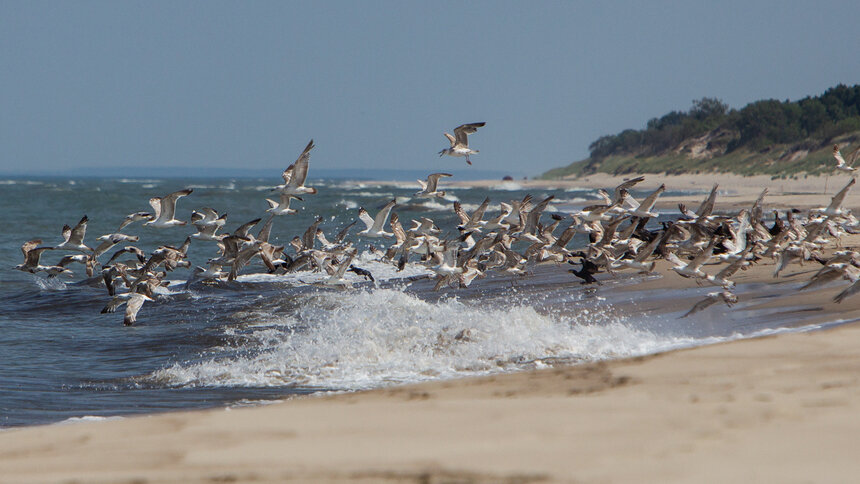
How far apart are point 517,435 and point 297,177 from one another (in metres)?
10.4

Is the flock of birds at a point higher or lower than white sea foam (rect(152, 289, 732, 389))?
higher

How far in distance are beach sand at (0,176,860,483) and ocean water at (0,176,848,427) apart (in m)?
4.07

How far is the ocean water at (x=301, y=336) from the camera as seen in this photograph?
33.8 feet

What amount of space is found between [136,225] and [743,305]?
29.3m

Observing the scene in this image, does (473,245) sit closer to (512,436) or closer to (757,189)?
(512,436)

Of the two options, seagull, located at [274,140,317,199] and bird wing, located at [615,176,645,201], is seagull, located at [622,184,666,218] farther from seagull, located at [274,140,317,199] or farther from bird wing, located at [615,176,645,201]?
seagull, located at [274,140,317,199]

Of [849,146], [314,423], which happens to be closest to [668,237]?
[314,423]

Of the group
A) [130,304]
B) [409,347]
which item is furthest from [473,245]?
[409,347]

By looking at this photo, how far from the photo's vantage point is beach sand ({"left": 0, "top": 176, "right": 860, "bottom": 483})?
14.3 feet

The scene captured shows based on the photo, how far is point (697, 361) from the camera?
6.57 metres

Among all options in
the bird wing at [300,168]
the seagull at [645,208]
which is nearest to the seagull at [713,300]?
the seagull at [645,208]

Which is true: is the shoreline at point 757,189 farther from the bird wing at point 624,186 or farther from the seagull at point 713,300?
the seagull at point 713,300

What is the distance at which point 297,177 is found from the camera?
1481 cm

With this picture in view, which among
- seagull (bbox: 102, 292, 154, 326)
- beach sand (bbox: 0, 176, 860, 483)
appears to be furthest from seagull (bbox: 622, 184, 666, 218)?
beach sand (bbox: 0, 176, 860, 483)
